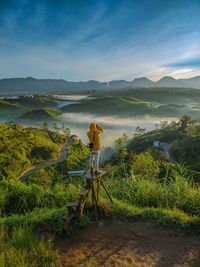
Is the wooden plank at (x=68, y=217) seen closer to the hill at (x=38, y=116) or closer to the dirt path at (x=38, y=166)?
the dirt path at (x=38, y=166)

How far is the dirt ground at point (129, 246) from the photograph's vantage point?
5070mm

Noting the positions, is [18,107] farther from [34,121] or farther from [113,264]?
[113,264]

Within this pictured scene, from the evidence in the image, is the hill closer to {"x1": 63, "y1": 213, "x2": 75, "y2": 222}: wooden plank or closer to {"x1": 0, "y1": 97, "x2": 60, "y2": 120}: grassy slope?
{"x1": 0, "y1": 97, "x2": 60, "y2": 120}: grassy slope

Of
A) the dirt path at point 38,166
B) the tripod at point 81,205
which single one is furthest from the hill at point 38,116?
the tripod at point 81,205

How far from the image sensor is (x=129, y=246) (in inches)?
219

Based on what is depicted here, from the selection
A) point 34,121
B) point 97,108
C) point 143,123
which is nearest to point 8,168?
point 34,121

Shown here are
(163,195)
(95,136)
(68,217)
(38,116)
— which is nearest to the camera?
(68,217)

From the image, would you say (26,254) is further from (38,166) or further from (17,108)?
(17,108)

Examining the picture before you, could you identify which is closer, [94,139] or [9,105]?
[94,139]

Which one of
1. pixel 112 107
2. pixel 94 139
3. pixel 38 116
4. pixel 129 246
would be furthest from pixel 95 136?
pixel 112 107

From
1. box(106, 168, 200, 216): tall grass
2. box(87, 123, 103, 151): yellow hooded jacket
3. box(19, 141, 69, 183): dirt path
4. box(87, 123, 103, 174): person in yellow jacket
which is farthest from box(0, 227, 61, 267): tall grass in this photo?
box(19, 141, 69, 183): dirt path

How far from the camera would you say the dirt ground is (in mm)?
5070

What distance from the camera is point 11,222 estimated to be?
655cm

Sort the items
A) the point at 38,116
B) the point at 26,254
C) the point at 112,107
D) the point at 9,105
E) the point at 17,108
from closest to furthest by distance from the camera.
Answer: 1. the point at 26,254
2. the point at 38,116
3. the point at 17,108
4. the point at 9,105
5. the point at 112,107
